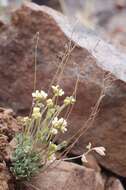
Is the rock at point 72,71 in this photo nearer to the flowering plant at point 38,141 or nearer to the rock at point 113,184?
the rock at point 113,184

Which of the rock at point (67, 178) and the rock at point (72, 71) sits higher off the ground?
the rock at point (72, 71)

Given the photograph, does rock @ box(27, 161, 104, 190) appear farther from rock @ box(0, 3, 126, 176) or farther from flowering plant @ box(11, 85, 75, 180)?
rock @ box(0, 3, 126, 176)

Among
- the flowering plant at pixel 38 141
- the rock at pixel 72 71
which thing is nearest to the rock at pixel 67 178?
the flowering plant at pixel 38 141

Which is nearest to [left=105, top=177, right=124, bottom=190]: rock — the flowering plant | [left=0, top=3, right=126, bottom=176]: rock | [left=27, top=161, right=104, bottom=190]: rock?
[left=0, top=3, right=126, bottom=176]: rock

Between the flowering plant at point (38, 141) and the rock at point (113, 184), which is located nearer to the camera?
the flowering plant at point (38, 141)

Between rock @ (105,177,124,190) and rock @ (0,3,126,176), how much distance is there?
5 cm

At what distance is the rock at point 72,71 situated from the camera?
2.44 meters

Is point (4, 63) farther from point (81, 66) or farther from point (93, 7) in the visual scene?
point (93, 7)

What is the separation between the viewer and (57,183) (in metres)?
2.21

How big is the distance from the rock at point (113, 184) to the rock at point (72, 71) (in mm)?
50

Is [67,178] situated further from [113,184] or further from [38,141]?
[113,184]

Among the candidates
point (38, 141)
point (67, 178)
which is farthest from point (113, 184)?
point (38, 141)

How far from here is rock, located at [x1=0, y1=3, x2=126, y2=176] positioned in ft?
7.99

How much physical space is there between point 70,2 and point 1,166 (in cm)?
679
